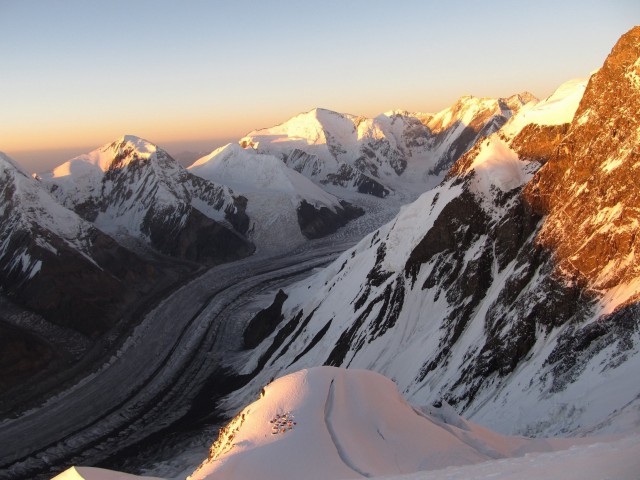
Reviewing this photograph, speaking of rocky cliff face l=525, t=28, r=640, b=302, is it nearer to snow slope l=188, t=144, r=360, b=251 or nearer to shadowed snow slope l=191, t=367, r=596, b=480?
shadowed snow slope l=191, t=367, r=596, b=480

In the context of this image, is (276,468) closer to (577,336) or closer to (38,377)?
(577,336)

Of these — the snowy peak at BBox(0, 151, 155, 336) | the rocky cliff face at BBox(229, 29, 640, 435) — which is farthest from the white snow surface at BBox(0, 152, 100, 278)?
the rocky cliff face at BBox(229, 29, 640, 435)

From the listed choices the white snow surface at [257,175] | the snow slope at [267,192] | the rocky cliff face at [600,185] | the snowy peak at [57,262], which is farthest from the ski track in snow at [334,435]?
the white snow surface at [257,175]

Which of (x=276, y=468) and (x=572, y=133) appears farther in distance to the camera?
(x=572, y=133)

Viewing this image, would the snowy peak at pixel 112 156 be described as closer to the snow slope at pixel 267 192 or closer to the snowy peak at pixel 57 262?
the snow slope at pixel 267 192

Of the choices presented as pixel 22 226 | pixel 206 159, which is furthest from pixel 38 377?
pixel 206 159

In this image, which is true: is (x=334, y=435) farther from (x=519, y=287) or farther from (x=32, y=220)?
(x=32, y=220)
